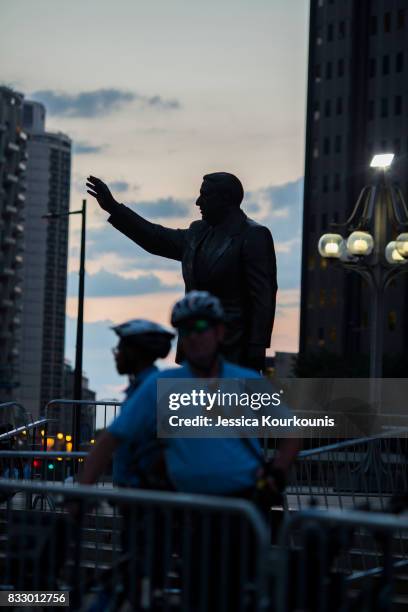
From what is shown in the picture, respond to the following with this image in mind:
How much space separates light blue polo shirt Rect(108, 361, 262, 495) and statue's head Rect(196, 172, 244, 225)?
447cm

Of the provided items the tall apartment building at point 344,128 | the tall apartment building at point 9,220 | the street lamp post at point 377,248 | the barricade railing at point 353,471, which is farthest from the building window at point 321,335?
the barricade railing at point 353,471

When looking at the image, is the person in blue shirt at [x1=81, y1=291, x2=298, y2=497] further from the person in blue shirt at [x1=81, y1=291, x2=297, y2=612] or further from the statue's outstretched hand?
the statue's outstretched hand

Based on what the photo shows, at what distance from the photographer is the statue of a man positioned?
1088cm

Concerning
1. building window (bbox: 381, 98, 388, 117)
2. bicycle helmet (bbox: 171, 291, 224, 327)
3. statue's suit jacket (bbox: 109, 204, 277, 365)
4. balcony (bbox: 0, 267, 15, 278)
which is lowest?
bicycle helmet (bbox: 171, 291, 224, 327)

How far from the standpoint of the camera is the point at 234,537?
5.93m

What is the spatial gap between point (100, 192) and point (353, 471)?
166 inches

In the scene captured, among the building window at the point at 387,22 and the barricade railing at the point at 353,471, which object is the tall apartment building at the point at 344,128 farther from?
the barricade railing at the point at 353,471

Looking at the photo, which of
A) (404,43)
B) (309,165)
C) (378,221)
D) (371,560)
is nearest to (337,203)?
(309,165)

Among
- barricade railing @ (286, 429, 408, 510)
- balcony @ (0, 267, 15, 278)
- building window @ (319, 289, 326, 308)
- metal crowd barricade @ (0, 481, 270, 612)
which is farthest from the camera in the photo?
balcony @ (0, 267, 15, 278)

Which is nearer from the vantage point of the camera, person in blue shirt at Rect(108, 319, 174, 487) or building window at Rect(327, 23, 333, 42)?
person in blue shirt at Rect(108, 319, 174, 487)

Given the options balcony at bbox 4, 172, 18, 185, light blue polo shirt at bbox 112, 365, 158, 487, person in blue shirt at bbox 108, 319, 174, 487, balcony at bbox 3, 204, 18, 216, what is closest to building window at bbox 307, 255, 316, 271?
balcony at bbox 3, 204, 18, 216

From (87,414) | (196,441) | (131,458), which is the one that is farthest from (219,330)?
(87,414)

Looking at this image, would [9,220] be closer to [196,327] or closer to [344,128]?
[344,128]

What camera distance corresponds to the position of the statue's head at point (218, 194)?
36.3ft
